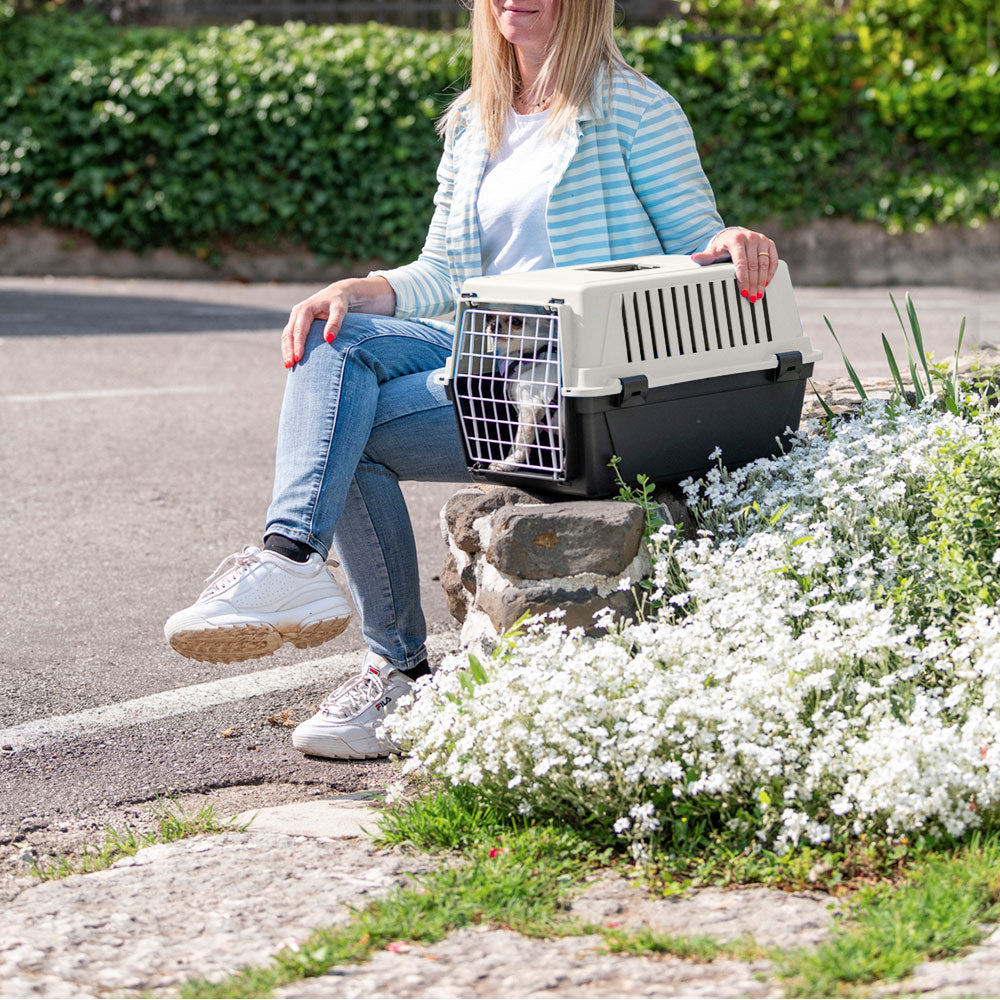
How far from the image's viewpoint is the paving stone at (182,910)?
2082 millimetres

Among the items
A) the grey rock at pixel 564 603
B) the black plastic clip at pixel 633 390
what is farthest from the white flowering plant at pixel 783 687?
the black plastic clip at pixel 633 390

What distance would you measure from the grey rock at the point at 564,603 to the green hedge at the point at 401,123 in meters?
9.82

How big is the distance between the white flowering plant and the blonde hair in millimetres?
1015

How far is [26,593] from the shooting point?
4430 millimetres

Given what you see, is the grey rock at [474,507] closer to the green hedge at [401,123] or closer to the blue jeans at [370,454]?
the blue jeans at [370,454]

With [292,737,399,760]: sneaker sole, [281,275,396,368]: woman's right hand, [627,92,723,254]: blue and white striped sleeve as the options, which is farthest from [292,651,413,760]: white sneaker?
[627,92,723,254]: blue and white striped sleeve

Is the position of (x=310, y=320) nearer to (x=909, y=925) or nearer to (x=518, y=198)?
(x=518, y=198)

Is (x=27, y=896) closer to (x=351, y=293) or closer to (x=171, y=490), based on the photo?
(x=351, y=293)

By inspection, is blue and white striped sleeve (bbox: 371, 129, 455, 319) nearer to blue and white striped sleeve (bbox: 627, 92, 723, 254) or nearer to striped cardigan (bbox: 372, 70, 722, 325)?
striped cardigan (bbox: 372, 70, 722, 325)

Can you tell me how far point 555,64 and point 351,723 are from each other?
5.18 ft

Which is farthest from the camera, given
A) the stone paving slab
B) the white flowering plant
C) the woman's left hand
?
the woman's left hand

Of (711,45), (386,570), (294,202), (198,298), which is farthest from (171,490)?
(711,45)

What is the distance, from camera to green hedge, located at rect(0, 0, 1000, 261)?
1214cm

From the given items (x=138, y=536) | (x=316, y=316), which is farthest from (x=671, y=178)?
(x=138, y=536)
